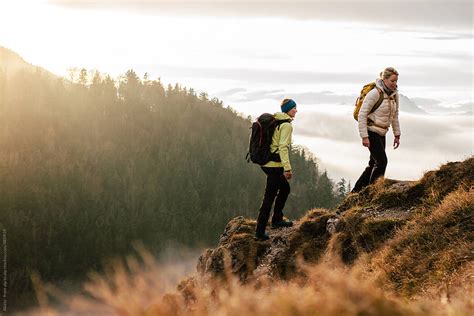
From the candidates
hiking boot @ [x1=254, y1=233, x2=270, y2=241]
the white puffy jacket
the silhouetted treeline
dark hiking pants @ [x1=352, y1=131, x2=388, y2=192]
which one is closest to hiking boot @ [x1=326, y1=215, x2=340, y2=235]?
hiking boot @ [x1=254, y1=233, x2=270, y2=241]

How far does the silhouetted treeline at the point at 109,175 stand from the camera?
133750 mm

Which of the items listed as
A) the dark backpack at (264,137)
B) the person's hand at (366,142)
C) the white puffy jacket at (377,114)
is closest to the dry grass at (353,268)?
the person's hand at (366,142)

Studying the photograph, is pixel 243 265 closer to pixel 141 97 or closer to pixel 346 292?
pixel 346 292

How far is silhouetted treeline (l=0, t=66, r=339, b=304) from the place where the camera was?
13375cm

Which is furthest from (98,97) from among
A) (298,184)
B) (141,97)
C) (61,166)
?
(298,184)

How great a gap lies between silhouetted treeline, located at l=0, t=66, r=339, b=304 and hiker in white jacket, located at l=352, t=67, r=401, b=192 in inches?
4820

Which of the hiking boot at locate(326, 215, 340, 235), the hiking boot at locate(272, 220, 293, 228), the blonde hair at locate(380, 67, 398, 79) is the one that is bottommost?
the hiking boot at locate(272, 220, 293, 228)

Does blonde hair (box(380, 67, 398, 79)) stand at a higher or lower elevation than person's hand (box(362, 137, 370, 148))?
higher

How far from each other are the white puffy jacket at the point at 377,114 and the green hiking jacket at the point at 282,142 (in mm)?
1737

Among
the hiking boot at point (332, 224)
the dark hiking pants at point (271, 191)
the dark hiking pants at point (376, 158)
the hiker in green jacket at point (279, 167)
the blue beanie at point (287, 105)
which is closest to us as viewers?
the hiking boot at point (332, 224)

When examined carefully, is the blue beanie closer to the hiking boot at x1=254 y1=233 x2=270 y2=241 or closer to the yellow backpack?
the yellow backpack

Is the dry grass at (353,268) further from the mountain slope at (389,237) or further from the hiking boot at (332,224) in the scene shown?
the hiking boot at (332,224)

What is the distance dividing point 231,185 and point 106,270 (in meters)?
48.3

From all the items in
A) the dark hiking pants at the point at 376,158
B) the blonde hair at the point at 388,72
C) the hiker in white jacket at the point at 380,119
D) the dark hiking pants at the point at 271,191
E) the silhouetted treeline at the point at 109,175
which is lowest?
the silhouetted treeline at the point at 109,175
